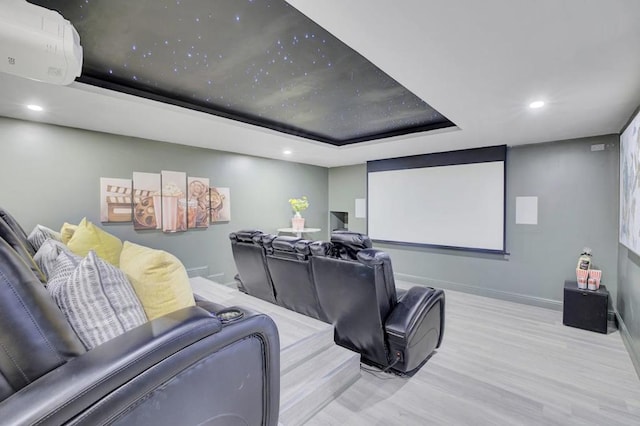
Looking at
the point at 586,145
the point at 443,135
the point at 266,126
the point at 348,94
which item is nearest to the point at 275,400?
the point at 348,94

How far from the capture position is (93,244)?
197 centimetres

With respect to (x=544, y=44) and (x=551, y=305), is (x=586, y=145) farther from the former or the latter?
(x=544, y=44)

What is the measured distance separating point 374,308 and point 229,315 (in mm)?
1259

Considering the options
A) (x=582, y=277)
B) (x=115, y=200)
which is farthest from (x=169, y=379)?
(x=582, y=277)

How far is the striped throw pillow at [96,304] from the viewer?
944mm

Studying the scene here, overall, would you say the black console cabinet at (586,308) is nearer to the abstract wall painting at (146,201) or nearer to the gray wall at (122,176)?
the gray wall at (122,176)

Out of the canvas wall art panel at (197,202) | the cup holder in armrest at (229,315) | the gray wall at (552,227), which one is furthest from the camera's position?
the canvas wall art panel at (197,202)

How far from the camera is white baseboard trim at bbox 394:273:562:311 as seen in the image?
3.89 metres

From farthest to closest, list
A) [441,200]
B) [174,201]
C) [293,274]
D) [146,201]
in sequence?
1. [441,200]
2. [174,201]
3. [146,201]
4. [293,274]

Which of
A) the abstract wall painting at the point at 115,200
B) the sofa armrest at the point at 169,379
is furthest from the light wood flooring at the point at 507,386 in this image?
the abstract wall painting at the point at 115,200

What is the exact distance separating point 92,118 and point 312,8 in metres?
2.74

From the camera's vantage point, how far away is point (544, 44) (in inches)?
62.6

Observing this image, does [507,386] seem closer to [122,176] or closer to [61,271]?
[61,271]

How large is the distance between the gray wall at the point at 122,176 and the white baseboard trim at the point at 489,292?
8.44ft
